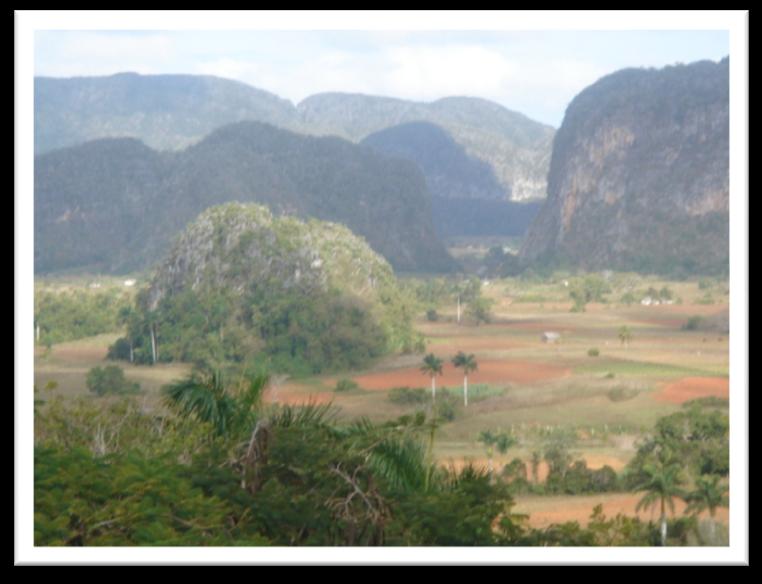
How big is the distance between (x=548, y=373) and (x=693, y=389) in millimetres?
1953

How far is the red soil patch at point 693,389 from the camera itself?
15719mm

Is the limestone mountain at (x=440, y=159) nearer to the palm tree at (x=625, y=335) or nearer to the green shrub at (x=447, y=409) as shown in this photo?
the palm tree at (x=625, y=335)

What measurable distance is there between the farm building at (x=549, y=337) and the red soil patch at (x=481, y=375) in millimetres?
404

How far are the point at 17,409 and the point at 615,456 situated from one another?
9601mm

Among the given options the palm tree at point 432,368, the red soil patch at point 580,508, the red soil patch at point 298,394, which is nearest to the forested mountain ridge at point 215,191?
the palm tree at point 432,368

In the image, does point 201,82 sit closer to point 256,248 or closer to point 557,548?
point 256,248

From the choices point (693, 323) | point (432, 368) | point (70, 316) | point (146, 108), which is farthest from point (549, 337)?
point (146, 108)

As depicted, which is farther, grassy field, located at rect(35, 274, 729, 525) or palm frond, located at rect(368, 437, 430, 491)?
grassy field, located at rect(35, 274, 729, 525)

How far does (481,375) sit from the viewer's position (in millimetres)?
16719

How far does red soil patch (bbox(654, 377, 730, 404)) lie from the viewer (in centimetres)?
1572

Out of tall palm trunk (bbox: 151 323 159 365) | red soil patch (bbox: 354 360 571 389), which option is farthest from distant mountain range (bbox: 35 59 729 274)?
red soil patch (bbox: 354 360 571 389)

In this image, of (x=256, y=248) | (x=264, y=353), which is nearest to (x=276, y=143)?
(x=256, y=248)

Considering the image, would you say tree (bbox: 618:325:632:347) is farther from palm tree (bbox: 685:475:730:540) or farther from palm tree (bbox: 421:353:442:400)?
palm tree (bbox: 685:475:730:540)

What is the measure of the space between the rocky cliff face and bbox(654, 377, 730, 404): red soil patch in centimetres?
283
